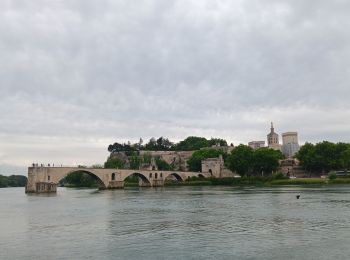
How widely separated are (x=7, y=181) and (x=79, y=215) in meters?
172

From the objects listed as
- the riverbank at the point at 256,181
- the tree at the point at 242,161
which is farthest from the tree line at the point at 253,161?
the riverbank at the point at 256,181

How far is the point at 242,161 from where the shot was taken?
139000mm

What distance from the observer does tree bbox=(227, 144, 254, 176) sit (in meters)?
139

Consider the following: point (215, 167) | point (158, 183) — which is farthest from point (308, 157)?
point (158, 183)

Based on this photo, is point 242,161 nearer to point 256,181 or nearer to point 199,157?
point 256,181

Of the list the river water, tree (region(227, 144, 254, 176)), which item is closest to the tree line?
tree (region(227, 144, 254, 176))

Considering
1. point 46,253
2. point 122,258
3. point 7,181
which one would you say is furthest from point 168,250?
point 7,181

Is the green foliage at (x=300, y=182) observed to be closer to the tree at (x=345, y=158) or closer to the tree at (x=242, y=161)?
the tree at (x=345, y=158)

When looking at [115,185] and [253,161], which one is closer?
[115,185]

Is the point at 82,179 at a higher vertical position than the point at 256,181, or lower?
higher

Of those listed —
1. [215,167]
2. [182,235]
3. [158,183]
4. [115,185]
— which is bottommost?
[182,235]

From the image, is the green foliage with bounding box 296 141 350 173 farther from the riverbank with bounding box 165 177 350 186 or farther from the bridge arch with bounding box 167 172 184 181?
the bridge arch with bounding box 167 172 184 181

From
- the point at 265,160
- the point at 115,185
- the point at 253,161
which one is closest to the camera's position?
the point at 115,185

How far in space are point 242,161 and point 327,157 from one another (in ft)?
80.5
